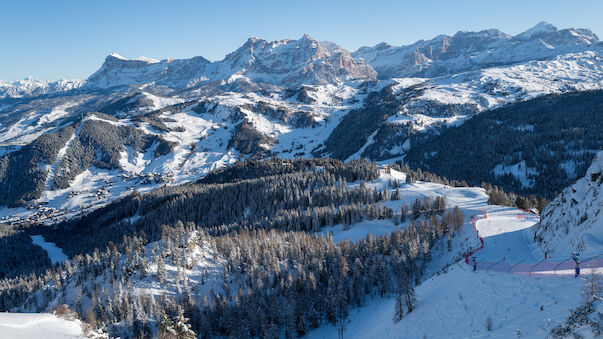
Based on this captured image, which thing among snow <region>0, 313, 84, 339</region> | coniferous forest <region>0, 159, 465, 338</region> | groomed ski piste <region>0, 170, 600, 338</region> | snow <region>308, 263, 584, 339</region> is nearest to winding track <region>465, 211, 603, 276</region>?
groomed ski piste <region>0, 170, 600, 338</region>

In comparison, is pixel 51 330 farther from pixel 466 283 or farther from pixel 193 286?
pixel 193 286

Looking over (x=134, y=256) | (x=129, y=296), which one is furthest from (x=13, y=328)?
(x=134, y=256)

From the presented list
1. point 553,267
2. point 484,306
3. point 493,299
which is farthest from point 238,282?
point 553,267

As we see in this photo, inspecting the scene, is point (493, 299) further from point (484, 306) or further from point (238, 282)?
point (238, 282)

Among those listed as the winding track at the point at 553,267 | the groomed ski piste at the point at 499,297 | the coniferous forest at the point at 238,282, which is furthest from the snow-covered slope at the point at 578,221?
the coniferous forest at the point at 238,282

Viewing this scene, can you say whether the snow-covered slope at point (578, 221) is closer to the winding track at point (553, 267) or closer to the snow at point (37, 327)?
the winding track at point (553, 267)

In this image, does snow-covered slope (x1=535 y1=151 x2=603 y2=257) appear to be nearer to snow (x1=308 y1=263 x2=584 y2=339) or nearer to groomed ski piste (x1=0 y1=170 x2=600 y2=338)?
groomed ski piste (x1=0 y1=170 x2=600 y2=338)
